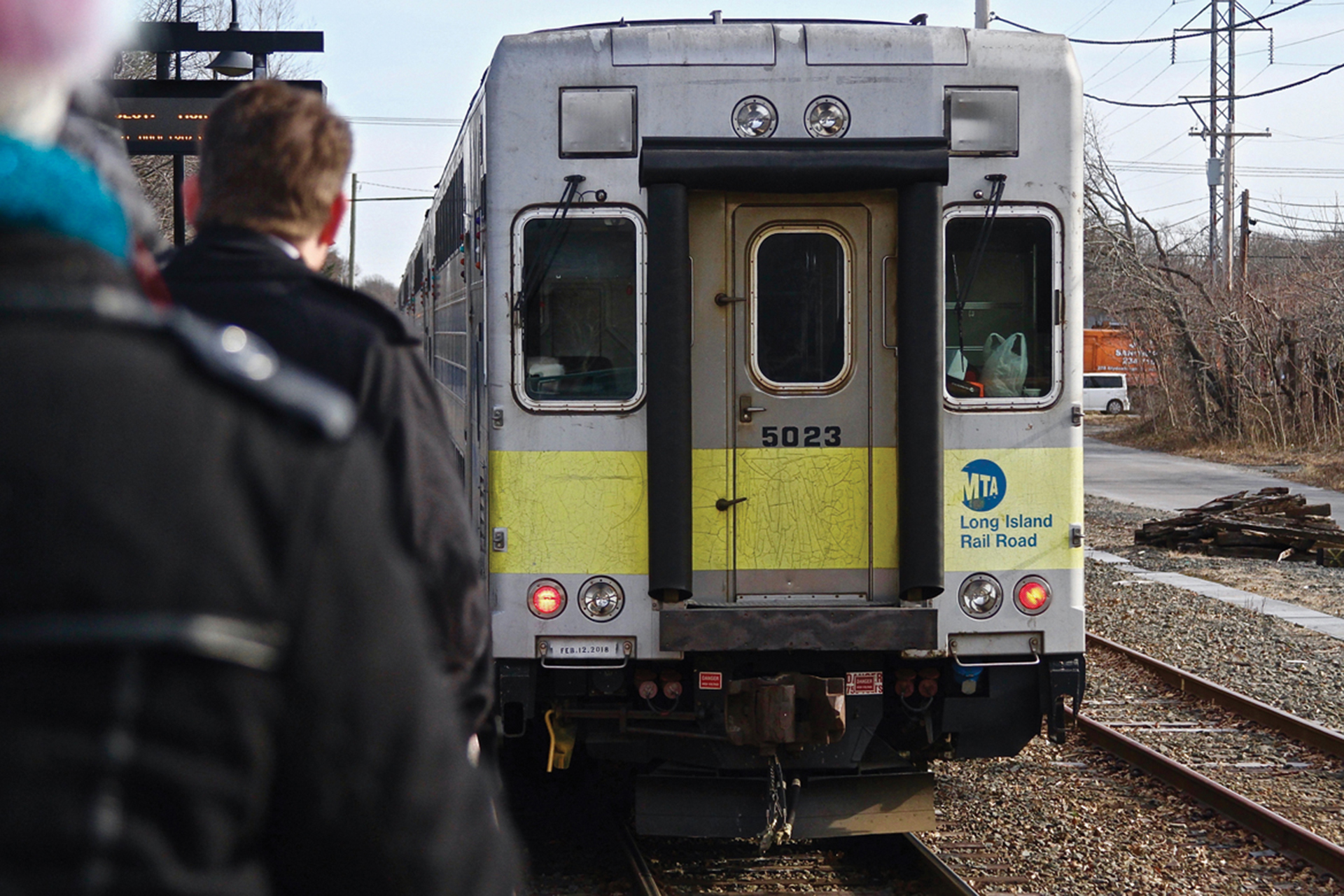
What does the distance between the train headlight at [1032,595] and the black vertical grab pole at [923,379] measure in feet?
1.38

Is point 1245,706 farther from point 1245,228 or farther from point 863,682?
point 1245,228

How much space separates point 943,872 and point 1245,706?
14.0 ft

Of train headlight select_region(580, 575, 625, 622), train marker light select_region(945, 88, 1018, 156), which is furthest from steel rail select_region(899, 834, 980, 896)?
train marker light select_region(945, 88, 1018, 156)

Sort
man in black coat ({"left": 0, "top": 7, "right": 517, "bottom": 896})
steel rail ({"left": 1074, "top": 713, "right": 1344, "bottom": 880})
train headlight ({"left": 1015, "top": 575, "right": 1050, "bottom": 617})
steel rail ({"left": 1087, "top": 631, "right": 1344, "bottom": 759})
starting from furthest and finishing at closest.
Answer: steel rail ({"left": 1087, "top": 631, "right": 1344, "bottom": 759}), steel rail ({"left": 1074, "top": 713, "right": 1344, "bottom": 880}), train headlight ({"left": 1015, "top": 575, "right": 1050, "bottom": 617}), man in black coat ({"left": 0, "top": 7, "right": 517, "bottom": 896})

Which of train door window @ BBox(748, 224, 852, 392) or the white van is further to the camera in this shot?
the white van

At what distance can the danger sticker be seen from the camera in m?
6.23

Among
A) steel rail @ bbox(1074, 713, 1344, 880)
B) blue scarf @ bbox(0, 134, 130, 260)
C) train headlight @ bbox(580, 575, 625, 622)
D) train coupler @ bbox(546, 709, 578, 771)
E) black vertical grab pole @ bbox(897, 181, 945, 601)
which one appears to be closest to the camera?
blue scarf @ bbox(0, 134, 130, 260)

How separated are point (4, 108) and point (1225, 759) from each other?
8.31 m

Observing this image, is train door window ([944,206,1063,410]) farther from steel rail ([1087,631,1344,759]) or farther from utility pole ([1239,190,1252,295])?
utility pole ([1239,190,1252,295])

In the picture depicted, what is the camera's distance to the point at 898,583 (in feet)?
20.3

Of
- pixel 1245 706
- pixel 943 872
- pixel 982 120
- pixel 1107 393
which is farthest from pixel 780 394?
pixel 1107 393

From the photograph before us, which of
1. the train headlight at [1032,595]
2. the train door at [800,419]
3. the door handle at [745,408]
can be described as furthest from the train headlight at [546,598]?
the train headlight at [1032,595]

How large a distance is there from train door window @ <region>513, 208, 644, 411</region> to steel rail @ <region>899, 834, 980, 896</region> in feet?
7.73

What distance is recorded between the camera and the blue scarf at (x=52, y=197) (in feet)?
4.26
